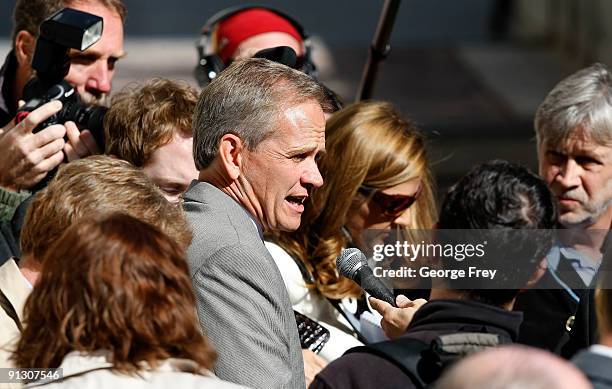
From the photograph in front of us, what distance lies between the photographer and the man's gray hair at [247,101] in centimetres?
324

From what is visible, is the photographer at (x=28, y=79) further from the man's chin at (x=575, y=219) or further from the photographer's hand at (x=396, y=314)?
the man's chin at (x=575, y=219)

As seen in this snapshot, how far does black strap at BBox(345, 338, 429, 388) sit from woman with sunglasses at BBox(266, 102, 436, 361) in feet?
3.37

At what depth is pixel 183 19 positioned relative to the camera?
14438 millimetres

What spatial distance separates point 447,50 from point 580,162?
1028 cm

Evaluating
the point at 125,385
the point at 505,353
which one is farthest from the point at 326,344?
the point at 505,353

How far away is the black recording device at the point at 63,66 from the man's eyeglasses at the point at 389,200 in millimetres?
882

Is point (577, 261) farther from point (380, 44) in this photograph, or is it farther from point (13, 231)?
point (13, 231)

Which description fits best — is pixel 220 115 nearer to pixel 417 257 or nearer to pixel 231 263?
pixel 231 263

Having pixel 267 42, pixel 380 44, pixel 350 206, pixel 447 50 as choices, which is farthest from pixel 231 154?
pixel 447 50

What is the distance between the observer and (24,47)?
14.8ft

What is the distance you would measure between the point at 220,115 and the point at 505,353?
52.7 inches

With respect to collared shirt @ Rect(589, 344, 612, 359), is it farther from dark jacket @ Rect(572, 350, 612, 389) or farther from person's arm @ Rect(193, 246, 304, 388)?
person's arm @ Rect(193, 246, 304, 388)

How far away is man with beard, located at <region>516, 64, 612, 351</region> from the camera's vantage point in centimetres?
420

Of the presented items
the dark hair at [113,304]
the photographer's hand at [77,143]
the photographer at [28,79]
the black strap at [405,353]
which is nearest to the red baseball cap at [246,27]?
the photographer at [28,79]
